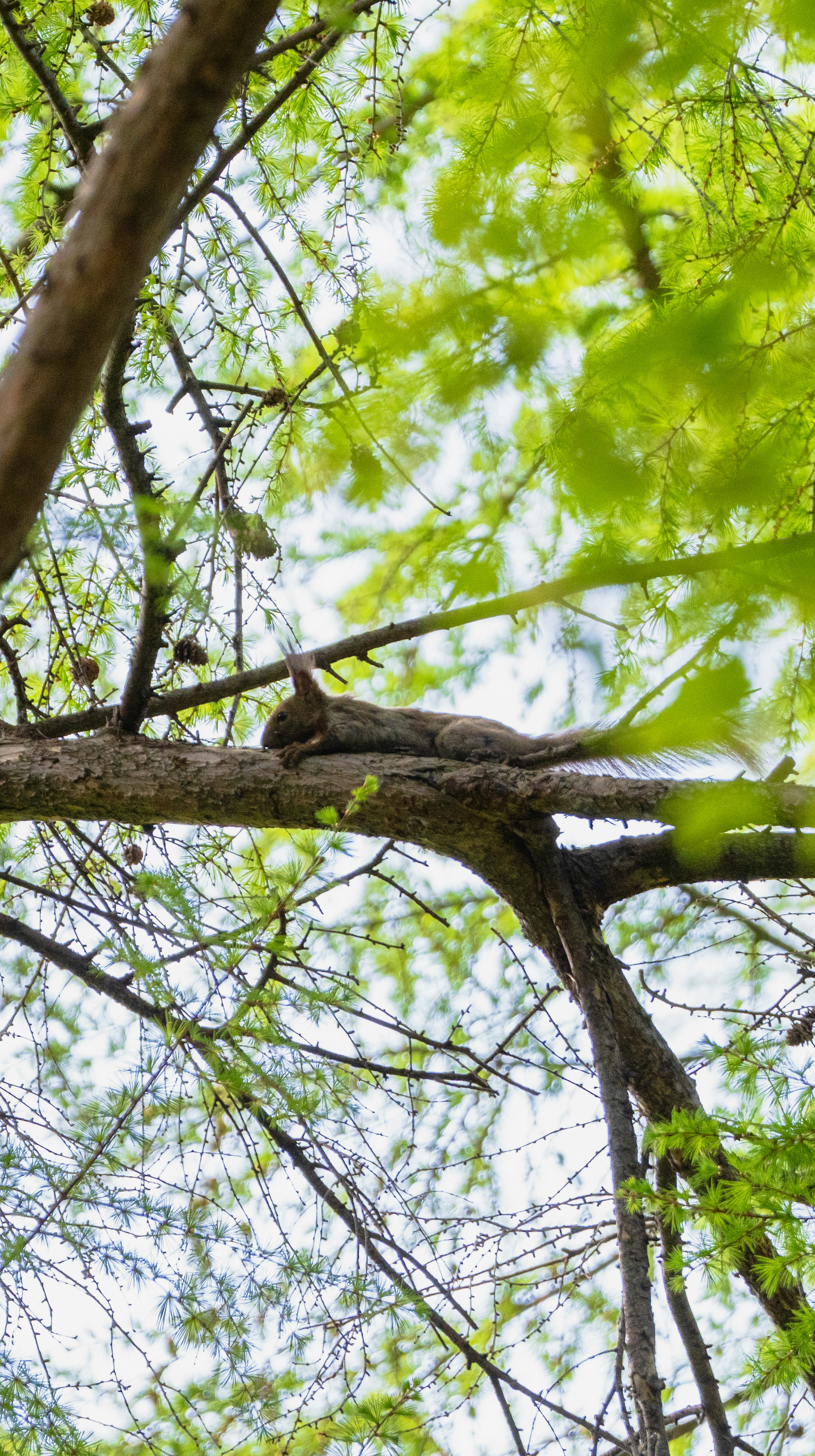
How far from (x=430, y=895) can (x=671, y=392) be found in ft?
14.1

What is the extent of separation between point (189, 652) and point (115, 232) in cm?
255

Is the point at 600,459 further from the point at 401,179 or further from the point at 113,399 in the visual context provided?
the point at 401,179

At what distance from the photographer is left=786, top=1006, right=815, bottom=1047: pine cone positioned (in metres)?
3.34

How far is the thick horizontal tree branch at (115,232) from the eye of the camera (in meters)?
1.03

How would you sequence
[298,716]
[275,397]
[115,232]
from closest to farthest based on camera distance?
[115,232], [275,397], [298,716]

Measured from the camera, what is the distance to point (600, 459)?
3.37ft

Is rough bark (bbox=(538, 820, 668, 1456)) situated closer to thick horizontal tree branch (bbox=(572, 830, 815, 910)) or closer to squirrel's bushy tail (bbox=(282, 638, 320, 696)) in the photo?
thick horizontal tree branch (bbox=(572, 830, 815, 910))

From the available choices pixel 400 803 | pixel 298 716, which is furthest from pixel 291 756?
pixel 298 716

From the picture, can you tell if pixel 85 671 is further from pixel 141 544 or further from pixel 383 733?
pixel 383 733

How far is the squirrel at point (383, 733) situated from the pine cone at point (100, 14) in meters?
2.31

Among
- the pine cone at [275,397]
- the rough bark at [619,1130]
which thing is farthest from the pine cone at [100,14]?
the rough bark at [619,1130]

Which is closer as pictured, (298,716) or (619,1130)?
(619,1130)

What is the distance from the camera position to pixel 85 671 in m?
3.60

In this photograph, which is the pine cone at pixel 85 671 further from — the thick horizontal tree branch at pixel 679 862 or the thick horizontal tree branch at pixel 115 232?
the thick horizontal tree branch at pixel 115 232
